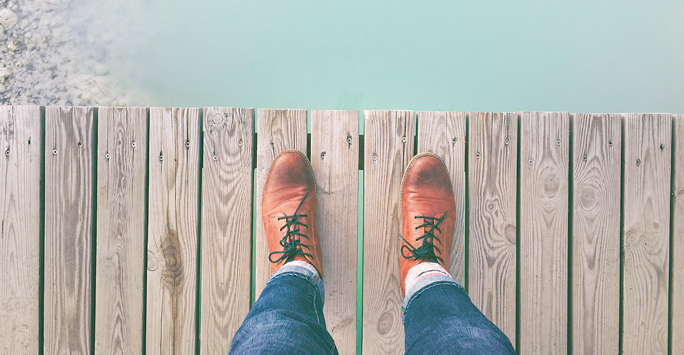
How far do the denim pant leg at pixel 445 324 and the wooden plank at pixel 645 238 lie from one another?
60 centimetres

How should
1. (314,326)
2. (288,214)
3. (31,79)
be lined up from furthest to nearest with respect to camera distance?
1. (31,79)
2. (288,214)
3. (314,326)

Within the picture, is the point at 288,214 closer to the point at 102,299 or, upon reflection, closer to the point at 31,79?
the point at 102,299

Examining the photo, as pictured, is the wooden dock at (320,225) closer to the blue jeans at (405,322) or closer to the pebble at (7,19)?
the blue jeans at (405,322)

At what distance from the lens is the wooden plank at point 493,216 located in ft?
3.20

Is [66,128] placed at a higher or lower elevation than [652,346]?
higher

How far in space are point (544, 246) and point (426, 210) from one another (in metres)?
0.36

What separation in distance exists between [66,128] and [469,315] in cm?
114

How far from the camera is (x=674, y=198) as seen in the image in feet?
3.27

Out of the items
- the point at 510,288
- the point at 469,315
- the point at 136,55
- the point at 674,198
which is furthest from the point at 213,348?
the point at 674,198

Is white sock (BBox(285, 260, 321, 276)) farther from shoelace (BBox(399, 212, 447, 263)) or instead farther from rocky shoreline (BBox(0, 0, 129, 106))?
rocky shoreline (BBox(0, 0, 129, 106))

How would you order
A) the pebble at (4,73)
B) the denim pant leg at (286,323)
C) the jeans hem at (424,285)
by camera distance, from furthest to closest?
1. the pebble at (4,73)
2. the jeans hem at (424,285)
3. the denim pant leg at (286,323)

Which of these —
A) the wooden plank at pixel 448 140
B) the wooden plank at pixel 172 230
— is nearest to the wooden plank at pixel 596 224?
the wooden plank at pixel 448 140

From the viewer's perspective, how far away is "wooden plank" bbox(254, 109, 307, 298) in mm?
966

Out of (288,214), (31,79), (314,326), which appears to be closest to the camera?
(314,326)
